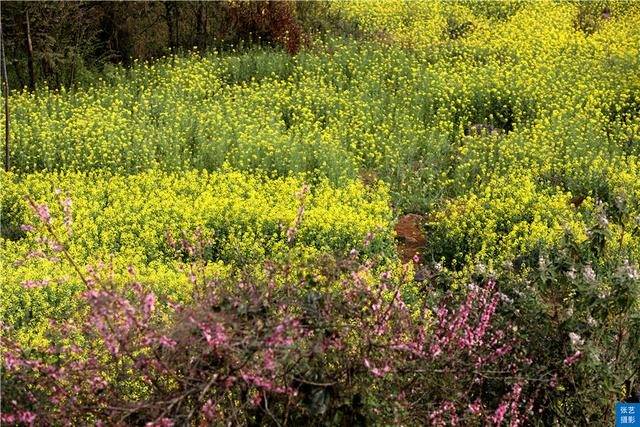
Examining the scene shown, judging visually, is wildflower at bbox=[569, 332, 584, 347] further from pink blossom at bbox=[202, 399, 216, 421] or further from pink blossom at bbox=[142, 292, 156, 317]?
pink blossom at bbox=[142, 292, 156, 317]

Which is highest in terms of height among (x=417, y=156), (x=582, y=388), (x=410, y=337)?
(x=410, y=337)

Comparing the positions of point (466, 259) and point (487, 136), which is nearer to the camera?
point (466, 259)

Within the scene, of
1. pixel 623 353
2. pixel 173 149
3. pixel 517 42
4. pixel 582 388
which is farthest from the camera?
pixel 517 42

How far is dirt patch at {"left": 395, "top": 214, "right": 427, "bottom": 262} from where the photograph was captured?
8586mm

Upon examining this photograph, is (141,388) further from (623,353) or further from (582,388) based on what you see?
(623,353)

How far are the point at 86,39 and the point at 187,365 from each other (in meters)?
11.1

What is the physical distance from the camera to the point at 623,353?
195 inches

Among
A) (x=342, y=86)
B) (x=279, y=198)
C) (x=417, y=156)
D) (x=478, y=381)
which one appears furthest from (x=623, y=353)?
Result: (x=342, y=86)

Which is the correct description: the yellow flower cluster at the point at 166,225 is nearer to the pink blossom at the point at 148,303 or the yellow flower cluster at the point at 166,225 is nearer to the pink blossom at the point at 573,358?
the pink blossom at the point at 573,358

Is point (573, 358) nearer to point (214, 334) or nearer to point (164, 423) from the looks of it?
point (214, 334)

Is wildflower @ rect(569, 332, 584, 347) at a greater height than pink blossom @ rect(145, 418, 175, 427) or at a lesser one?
lesser

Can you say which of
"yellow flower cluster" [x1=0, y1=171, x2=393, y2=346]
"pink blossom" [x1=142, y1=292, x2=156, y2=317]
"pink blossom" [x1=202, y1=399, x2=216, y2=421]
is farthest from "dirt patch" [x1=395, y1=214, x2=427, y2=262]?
"pink blossom" [x1=142, y1=292, x2=156, y2=317]

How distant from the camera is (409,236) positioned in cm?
887

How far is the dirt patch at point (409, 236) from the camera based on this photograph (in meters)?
8.59
